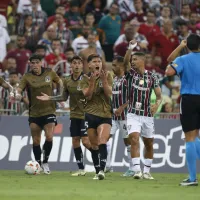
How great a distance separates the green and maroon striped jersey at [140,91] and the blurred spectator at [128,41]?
922cm

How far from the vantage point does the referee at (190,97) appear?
15180 mm

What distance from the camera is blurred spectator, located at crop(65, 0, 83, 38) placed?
29.2m

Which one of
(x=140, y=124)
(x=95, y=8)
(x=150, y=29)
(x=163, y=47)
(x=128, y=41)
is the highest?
(x=95, y=8)

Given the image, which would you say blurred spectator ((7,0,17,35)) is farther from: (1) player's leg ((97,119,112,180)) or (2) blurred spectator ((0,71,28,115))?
(1) player's leg ((97,119,112,180))

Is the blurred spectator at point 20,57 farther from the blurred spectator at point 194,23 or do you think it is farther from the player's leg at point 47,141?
the player's leg at point 47,141

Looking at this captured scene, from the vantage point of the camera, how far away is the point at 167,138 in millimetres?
22281

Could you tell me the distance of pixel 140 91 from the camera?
1783 centimetres

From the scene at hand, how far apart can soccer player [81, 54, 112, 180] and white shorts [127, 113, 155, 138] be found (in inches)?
17.0

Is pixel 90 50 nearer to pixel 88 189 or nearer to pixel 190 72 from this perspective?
pixel 190 72

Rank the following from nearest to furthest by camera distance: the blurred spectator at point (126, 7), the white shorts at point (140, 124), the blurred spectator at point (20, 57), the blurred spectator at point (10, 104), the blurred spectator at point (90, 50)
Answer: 1. the white shorts at point (140, 124)
2. the blurred spectator at point (10, 104)
3. the blurred spectator at point (90, 50)
4. the blurred spectator at point (20, 57)
5. the blurred spectator at point (126, 7)

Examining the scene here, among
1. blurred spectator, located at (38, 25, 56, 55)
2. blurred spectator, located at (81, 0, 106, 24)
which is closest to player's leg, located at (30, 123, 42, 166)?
blurred spectator, located at (38, 25, 56, 55)

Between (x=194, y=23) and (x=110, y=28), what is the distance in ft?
9.85

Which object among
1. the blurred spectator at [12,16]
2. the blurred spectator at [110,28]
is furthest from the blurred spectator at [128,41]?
the blurred spectator at [12,16]

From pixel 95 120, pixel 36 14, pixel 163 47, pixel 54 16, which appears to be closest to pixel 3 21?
pixel 36 14
